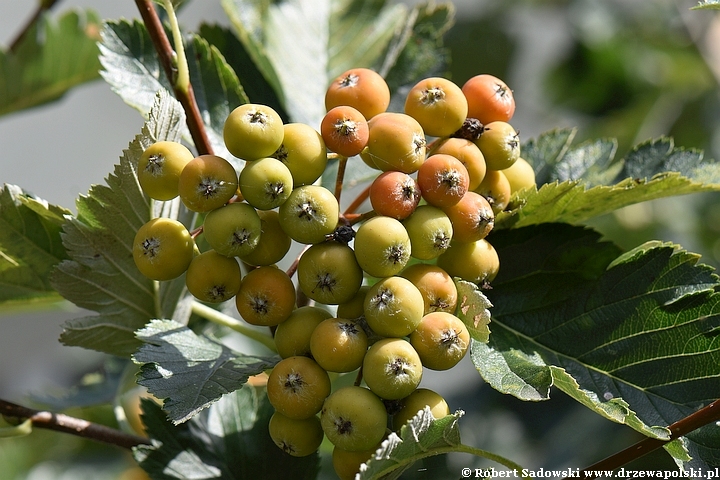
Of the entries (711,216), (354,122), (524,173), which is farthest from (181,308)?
(711,216)

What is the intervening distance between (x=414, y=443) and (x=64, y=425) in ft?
2.15

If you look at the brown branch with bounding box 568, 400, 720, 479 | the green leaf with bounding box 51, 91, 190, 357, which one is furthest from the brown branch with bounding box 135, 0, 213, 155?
the brown branch with bounding box 568, 400, 720, 479

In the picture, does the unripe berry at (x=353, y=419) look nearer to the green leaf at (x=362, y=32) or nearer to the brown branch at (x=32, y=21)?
the green leaf at (x=362, y=32)

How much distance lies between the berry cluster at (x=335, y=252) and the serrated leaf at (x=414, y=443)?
30mm

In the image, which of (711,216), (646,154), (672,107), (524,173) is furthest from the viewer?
(672,107)

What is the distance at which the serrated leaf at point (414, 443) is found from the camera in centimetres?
86

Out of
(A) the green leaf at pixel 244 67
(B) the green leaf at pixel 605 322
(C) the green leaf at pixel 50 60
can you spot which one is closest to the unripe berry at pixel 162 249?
(B) the green leaf at pixel 605 322

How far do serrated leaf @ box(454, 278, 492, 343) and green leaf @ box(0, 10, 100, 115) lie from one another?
1.18 m

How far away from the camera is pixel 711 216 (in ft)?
8.54

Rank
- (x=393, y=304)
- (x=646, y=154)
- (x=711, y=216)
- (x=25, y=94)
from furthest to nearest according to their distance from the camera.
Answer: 1. (x=711, y=216)
2. (x=25, y=94)
3. (x=646, y=154)
4. (x=393, y=304)

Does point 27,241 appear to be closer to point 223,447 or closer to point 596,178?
point 223,447

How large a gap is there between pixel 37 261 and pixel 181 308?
25 centimetres

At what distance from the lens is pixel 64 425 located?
1.22 metres

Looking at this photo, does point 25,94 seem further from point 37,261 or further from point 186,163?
point 186,163
